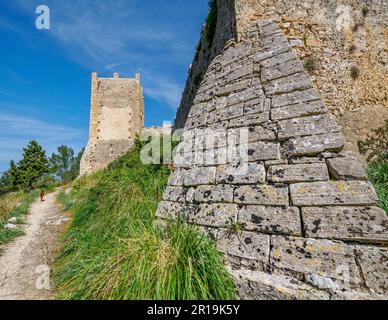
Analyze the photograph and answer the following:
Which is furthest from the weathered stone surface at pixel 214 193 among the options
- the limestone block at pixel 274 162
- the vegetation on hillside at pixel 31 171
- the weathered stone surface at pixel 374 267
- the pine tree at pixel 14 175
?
the pine tree at pixel 14 175

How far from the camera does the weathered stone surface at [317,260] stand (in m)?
1.57

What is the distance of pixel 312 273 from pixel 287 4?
15.3 feet

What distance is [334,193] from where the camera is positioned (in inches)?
73.7

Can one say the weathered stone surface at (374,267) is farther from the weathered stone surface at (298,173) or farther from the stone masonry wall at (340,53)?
the stone masonry wall at (340,53)

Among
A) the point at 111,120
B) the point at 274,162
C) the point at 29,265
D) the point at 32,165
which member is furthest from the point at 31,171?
the point at 274,162

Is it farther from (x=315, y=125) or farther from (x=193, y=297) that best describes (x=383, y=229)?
(x=193, y=297)

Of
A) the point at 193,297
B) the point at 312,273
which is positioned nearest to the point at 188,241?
the point at 193,297

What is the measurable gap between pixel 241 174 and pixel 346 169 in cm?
97

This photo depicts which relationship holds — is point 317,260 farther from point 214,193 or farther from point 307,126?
point 307,126

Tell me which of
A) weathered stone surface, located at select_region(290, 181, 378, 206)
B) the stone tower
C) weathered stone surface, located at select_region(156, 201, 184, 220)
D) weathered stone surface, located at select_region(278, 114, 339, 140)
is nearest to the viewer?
weathered stone surface, located at select_region(290, 181, 378, 206)

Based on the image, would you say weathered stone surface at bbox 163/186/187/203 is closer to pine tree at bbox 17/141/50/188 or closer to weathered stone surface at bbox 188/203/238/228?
weathered stone surface at bbox 188/203/238/228

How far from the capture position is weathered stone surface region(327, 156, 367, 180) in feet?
6.25

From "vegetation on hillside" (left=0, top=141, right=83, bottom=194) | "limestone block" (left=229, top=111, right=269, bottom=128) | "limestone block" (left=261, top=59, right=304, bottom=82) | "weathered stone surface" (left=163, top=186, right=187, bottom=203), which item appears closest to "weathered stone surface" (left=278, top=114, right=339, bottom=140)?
"limestone block" (left=229, top=111, right=269, bottom=128)

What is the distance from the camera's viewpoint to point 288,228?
6.22ft
